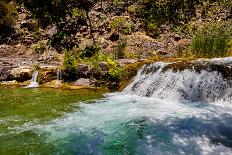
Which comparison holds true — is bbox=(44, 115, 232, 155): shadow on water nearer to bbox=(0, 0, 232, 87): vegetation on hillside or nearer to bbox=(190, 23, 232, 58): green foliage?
bbox=(0, 0, 232, 87): vegetation on hillside

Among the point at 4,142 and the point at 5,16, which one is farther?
the point at 5,16

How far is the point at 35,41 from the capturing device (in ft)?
86.0

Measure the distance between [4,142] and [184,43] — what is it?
56.8ft

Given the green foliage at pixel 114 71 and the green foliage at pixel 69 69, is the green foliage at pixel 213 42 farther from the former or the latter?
the green foliage at pixel 69 69

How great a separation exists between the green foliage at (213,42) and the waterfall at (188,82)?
6.88 ft

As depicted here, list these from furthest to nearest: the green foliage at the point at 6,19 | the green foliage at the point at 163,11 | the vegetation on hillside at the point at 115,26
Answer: the green foliage at the point at 6,19
the green foliage at the point at 163,11
the vegetation on hillside at the point at 115,26

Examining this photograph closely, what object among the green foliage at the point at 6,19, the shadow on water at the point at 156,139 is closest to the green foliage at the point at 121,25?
the green foliage at the point at 6,19

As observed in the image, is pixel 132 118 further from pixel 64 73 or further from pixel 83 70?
pixel 64 73

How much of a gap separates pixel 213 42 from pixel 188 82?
308 centimetres

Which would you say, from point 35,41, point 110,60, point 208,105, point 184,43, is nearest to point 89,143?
point 208,105

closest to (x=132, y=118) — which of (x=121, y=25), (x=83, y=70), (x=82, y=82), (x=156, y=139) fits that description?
(x=156, y=139)

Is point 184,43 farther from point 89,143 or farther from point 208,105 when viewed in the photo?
point 89,143

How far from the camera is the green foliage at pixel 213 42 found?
624 inches

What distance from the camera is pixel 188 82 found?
13750 mm
